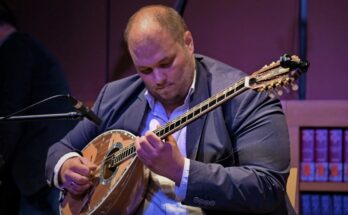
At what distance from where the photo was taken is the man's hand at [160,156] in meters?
1.68

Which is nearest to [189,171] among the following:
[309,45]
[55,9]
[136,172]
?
[136,172]

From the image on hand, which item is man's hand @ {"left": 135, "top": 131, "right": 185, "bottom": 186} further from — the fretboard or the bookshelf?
the bookshelf

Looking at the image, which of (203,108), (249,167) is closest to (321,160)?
(249,167)

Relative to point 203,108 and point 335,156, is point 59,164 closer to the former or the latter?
point 203,108

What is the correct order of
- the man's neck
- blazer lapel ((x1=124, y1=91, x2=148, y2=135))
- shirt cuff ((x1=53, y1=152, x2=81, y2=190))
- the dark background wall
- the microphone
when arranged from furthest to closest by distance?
the dark background wall
the man's neck
shirt cuff ((x1=53, y1=152, x2=81, y2=190))
blazer lapel ((x1=124, y1=91, x2=148, y2=135))
the microphone

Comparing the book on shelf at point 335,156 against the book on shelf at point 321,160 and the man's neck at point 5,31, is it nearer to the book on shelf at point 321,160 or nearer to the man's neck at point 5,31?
the book on shelf at point 321,160

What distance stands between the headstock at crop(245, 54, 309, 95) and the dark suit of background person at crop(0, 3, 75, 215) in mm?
1350

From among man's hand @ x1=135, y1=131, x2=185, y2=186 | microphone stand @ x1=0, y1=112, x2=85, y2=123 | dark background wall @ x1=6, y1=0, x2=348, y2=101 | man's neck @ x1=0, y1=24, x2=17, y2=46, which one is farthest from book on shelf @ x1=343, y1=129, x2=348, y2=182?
Answer: man's neck @ x1=0, y1=24, x2=17, y2=46

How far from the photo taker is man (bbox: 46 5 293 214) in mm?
1724

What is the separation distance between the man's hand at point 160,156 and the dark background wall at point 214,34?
154 centimetres

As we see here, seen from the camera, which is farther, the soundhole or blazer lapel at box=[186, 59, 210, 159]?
the soundhole

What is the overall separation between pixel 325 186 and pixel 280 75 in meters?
1.27

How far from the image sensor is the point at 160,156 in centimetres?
A: 168

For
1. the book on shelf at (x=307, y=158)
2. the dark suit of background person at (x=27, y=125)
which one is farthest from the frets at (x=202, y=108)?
the book on shelf at (x=307, y=158)
